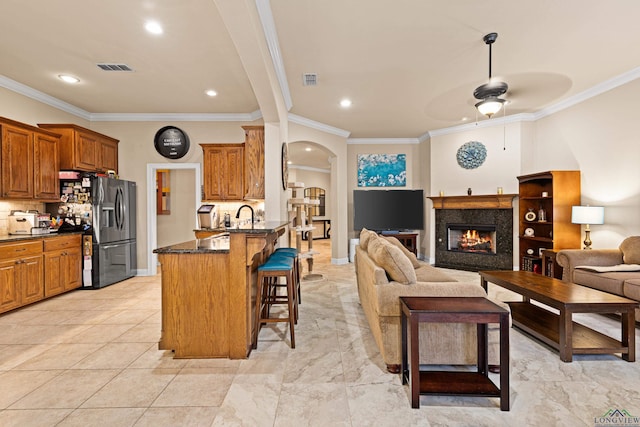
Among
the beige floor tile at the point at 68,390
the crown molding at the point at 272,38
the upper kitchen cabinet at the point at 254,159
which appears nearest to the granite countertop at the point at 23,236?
the beige floor tile at the point at 68,390

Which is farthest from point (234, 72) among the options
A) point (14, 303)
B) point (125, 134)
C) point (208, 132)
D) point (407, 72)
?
point (14, 303)

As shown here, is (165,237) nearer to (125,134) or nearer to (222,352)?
(125,134)

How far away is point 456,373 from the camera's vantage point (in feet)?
6.48

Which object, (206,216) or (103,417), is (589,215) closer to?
(206,216)

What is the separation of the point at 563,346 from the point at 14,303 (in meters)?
5.56

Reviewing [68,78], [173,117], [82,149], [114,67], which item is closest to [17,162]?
[82,149]

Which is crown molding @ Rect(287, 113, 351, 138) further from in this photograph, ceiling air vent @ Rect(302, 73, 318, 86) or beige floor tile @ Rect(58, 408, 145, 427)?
beige floor tile @ Rect(58, 408, 145, 427)

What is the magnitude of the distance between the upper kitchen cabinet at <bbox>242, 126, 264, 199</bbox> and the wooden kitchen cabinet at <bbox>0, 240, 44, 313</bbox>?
2.74 m

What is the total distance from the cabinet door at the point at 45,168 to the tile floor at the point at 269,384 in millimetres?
1976

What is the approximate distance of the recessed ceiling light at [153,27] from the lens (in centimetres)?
283

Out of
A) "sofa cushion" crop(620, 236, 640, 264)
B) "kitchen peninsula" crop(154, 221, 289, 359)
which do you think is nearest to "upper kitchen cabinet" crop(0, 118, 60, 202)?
"kitchen peninsula" crop(154, 221, 289, 359)

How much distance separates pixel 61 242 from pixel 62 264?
0.31 meters

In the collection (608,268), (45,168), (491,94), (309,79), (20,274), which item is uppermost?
(309,79)

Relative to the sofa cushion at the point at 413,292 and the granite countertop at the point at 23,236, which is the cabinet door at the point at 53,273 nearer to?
the granite countertop at the point at 23,236
